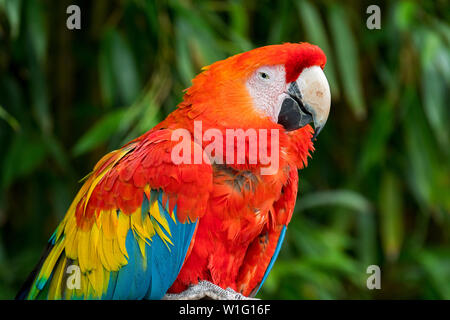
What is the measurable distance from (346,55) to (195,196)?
0.95 metres

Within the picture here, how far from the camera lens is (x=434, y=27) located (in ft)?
5.46

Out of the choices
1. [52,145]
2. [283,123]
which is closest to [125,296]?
[283,123]

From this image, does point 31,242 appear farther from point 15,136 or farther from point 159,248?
point 159,248

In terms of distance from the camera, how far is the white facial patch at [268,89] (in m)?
0.90

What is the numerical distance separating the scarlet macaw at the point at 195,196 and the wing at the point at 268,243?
21 millimetres

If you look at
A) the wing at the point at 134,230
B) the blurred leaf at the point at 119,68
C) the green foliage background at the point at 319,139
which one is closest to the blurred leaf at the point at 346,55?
the green foliage background at the point at 319,139

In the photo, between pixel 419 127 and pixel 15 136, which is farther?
pixel 419 127

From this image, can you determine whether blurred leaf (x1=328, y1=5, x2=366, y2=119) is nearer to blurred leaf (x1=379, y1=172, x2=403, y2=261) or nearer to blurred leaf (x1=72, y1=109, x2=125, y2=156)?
blurred leaf (x1=379, y1=172, x2=403, y2=261)

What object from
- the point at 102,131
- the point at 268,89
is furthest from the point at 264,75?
the point at 102,131

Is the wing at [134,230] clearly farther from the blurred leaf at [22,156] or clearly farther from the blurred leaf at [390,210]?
the blurred leaf at [390,210]

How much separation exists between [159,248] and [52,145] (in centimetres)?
80

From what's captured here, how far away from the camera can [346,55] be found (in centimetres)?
164

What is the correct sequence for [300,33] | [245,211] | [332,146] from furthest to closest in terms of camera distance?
[332,146] < [300,33] < [245,211]

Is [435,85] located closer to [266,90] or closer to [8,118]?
[266,90]
